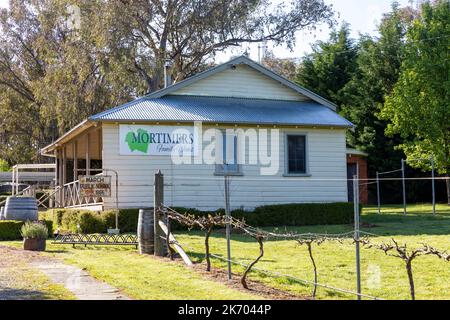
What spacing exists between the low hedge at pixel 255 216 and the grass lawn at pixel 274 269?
369 centimetres

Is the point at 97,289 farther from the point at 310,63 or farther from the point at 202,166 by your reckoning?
the point at 310,63

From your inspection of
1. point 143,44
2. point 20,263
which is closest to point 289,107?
point 143,44

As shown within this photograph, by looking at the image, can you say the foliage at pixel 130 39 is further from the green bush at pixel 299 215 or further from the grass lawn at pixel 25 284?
the grass lawn at pixel 25 284

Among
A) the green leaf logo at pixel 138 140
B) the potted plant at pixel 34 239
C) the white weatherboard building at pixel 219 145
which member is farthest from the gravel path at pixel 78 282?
the green leaf logo at pixel 138 140

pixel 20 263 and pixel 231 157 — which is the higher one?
pixel 231 157

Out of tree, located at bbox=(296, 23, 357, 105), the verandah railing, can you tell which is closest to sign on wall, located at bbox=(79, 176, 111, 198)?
the verandah railing

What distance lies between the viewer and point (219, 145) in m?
24.2

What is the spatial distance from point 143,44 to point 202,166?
14.5 metres

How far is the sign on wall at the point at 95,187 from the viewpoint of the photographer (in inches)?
850

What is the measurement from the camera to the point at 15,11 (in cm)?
4484

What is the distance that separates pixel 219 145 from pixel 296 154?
2937mm

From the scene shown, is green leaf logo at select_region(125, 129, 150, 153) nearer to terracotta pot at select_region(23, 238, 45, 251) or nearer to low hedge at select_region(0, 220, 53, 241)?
low hedge at select_region(0, 220, 53, 241)

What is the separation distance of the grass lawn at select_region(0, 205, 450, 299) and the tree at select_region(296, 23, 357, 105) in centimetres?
2684

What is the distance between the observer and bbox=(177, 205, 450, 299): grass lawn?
969 cm
